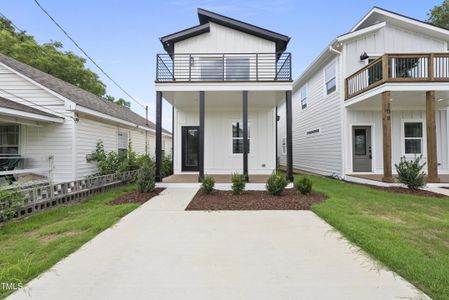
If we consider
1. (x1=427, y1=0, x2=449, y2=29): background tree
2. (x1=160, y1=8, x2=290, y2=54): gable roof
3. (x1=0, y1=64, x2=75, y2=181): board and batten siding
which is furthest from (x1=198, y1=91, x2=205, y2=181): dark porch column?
(x1=427, y1=0, x2=449, y2=29): background tree

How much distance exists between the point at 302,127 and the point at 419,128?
22.6ft

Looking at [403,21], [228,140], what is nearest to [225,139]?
[228,140]

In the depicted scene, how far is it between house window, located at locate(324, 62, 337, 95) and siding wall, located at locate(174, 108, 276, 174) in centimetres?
356

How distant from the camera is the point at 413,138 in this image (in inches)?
480

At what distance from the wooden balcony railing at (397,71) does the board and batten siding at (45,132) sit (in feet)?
37.4

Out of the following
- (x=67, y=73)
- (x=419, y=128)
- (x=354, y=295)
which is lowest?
(x=354, y=295)

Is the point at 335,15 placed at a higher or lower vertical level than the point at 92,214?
higher

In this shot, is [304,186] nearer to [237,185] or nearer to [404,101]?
[237,185]

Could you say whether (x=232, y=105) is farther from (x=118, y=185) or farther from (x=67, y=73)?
(x=67, y=73)

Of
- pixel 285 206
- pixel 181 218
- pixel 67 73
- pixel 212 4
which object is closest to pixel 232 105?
pixel 212 4

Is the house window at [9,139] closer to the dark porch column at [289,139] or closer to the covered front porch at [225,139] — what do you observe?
the covered front porch at [225,139]

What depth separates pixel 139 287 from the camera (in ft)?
9.23

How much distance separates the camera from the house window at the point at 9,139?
9.55m

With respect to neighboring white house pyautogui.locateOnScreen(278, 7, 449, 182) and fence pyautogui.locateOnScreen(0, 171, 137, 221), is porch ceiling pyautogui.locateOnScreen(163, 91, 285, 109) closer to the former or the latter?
neighboring white house pyautogui.locateOnScreen(278, 7, 449, 182)
